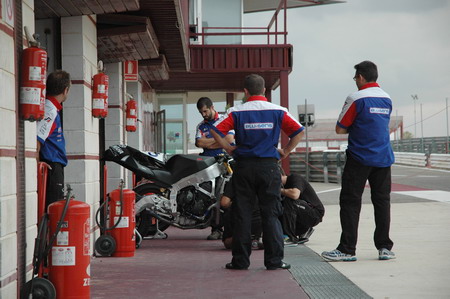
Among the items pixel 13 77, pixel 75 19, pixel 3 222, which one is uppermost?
pixel 75 19

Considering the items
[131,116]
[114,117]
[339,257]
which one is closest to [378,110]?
[339,257]

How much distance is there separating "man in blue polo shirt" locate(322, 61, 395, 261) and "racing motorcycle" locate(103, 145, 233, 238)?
7.27 ft

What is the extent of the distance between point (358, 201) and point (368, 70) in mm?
1366

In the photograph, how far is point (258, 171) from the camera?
7.09 m

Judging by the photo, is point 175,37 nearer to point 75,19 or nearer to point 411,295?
point 75,19

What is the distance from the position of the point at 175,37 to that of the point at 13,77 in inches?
281

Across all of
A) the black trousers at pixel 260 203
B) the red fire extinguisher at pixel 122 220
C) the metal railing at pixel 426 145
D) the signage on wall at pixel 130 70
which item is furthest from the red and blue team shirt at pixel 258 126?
the metal railing at pixel 426 145

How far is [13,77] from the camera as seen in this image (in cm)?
506

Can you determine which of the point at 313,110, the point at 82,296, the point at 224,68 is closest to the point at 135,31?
the point at 82,296

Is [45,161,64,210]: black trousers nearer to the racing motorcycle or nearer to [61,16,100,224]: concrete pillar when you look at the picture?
[61,16,100,224]: concrete pillar

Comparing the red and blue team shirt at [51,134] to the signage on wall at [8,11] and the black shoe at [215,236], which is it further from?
the black shoe at [215,236]

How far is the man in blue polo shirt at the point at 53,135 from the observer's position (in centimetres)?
626

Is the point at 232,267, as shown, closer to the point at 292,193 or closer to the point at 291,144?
the point at 291,144

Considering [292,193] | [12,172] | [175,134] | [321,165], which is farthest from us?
[321,165]
